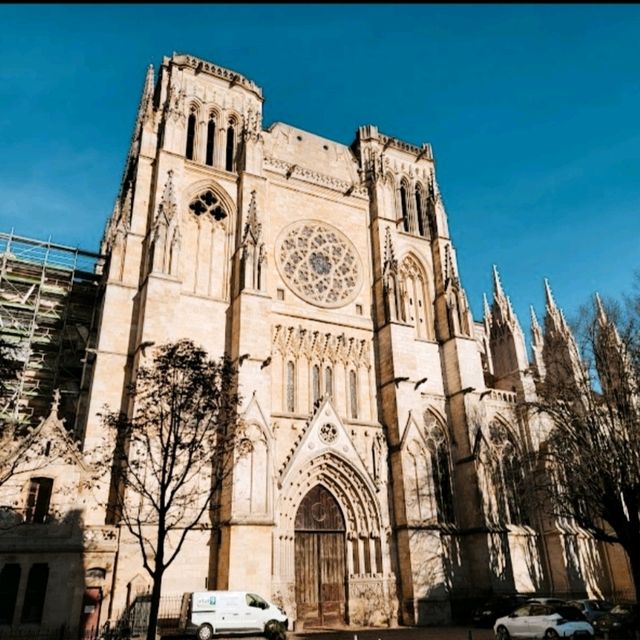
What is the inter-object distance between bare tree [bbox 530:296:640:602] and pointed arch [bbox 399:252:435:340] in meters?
8.09

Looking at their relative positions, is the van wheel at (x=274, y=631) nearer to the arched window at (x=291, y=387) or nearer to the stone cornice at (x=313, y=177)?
the arched window at (x=291, y=387)

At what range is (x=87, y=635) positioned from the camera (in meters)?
15.1

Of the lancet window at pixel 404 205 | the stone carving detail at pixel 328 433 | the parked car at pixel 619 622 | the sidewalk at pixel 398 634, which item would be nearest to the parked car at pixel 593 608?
the parked car at pixel 619 622

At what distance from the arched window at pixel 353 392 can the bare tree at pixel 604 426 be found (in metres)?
7.55

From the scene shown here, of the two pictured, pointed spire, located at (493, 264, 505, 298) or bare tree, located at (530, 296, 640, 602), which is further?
pointed spire, located at (493, 264, 505, 298)

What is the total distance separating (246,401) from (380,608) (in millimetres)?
8834

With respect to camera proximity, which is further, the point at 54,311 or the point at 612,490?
the point at 54,311

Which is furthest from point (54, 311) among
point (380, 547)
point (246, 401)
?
point (380, 547)

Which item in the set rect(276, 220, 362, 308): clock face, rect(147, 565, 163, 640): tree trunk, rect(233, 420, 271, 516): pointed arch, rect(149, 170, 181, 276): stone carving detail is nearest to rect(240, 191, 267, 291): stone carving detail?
rect(276, 220, 362, 308): clock face

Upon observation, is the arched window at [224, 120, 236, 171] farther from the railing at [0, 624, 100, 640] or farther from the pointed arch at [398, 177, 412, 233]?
the railing at [0, 624, 100, 640]

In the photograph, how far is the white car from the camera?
13.6 meters

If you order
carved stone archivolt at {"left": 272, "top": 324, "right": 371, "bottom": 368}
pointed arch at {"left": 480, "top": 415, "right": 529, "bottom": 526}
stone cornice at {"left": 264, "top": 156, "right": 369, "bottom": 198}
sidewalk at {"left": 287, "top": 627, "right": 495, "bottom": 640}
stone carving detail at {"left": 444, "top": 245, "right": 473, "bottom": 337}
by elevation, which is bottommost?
sidewalk at {"left": 287, "top": 627, "right": 495, "bottom": 640}

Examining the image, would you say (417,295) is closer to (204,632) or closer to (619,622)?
(619,622)

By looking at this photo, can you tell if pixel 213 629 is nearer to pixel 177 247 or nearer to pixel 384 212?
pixel 177 247
